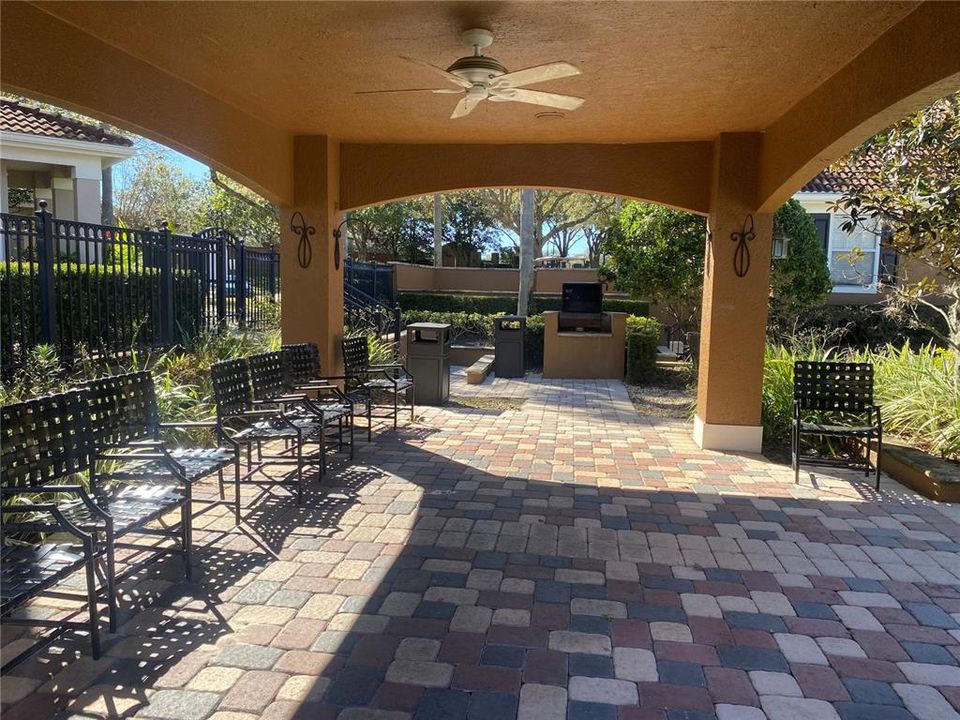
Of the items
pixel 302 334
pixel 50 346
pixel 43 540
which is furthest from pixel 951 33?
pixel 50 346

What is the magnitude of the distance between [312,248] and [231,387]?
2.77m

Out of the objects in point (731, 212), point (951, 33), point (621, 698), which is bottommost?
point (621, 698)

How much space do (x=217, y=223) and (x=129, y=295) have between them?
20.8 m

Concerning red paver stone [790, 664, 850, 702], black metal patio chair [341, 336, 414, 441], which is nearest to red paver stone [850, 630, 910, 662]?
red paver stone [790, 664, 850, 702]

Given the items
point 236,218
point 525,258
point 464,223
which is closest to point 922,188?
point 525,258

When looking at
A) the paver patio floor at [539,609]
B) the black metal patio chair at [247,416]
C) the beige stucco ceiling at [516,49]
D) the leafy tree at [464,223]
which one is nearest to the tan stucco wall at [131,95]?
the beige stucco ceiling at [516,49]

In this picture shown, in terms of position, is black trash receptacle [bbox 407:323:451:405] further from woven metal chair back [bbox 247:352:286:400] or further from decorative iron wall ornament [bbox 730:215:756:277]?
decorative iron wall ornament [bbox 730:215:756:277]

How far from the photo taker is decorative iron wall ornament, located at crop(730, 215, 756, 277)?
22.6ft

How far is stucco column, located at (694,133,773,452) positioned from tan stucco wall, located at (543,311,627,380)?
5.48m

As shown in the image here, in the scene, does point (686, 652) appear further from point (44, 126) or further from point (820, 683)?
point (44, 126)

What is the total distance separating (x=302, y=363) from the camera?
6656mm

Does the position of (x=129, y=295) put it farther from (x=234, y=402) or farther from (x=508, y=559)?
(x=508, y=559)

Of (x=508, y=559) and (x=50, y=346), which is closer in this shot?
(x=508, y=559)

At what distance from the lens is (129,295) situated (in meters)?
7.80
